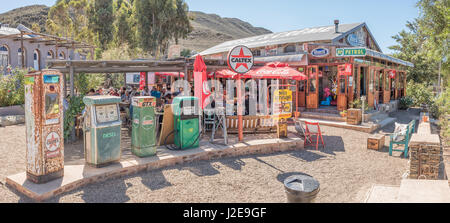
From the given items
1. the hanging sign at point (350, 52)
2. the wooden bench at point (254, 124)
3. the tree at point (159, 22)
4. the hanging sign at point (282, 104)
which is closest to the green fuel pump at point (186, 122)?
the wooden bench at point (254, 124)

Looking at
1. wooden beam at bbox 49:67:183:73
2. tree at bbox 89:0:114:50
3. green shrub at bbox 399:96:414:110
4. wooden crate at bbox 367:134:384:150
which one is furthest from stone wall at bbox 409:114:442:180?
tree at bbox 89:0:114:50

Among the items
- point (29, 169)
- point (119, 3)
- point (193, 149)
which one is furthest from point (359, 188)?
point (119, 3)

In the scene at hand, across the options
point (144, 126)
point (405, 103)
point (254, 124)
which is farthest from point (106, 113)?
point (405, 103)

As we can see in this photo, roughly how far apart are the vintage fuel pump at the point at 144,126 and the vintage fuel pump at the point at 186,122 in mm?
762

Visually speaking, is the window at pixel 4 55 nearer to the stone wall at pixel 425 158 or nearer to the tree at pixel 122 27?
the tree at pixel 122 27

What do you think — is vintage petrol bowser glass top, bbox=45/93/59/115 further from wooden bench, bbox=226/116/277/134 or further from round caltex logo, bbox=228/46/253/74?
wooden bench, bbox=226/116/277/134

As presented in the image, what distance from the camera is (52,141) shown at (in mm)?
4684

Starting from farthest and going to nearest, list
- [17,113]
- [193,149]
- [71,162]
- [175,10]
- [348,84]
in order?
[175,10] → [348,84] → [17,113] → [193,149] → [71,162]

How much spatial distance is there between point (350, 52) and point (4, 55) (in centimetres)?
2043

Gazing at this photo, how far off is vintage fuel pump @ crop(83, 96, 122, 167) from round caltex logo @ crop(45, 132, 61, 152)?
0.61 m

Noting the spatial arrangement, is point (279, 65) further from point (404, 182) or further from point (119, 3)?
point (119, 3)

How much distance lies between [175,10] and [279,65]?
85.6 feet

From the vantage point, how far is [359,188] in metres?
5.07

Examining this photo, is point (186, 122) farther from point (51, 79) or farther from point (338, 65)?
point (338, 65)
